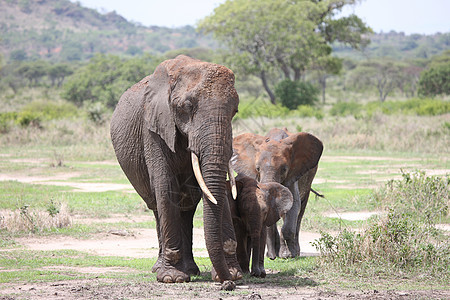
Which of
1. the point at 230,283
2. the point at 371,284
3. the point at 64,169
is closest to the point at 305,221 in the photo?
the point at 371,284

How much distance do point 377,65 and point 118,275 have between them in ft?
221

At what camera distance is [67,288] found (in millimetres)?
7086

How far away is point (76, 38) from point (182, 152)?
158993 millimetres

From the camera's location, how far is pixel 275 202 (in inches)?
325

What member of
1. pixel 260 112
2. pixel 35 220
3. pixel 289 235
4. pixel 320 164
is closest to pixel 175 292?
pixel 289 235

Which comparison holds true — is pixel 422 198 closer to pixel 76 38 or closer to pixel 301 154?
pixel 301 154

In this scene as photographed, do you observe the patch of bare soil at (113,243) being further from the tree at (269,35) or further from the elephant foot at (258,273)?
the tree at (269,35)

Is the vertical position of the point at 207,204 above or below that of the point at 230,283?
above

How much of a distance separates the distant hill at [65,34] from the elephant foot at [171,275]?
127677 millimetres

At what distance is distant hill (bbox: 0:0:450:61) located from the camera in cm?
14300

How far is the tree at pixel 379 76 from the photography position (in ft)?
226

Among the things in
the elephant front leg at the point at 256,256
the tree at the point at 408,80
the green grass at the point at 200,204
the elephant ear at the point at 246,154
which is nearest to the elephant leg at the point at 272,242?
the green grass at the point at 200,204

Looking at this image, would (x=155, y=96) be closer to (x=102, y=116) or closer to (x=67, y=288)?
(x=67, y=288)

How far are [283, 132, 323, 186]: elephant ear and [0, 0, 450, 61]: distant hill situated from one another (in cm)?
11636
